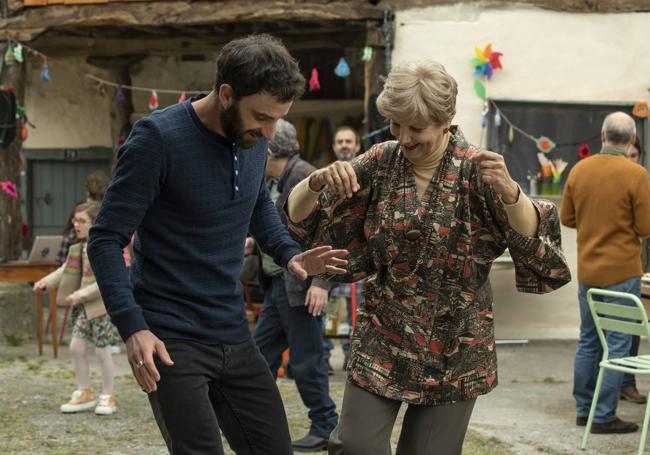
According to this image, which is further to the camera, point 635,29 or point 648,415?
point 635,29

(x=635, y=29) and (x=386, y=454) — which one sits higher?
(x=635, y=29)

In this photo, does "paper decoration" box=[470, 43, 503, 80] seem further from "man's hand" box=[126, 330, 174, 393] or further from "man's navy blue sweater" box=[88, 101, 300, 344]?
"man's hand" box=[126, 330, 174, 393]

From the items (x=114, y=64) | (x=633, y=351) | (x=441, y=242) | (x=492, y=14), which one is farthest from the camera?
(x=114, y=64)

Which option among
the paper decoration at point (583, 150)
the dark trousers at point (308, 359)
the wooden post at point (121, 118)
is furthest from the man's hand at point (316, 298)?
the wooden post at point (121, 118)

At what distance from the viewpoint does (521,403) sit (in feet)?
27.0

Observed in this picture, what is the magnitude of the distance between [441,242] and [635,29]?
27.1 feet

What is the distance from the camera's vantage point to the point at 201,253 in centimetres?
361

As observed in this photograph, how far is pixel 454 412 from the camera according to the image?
374cm

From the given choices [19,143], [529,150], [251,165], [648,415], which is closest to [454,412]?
[251,165]

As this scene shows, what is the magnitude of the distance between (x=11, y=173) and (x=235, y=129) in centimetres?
891

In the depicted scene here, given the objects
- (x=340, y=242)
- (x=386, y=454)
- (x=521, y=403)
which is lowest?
(x=521, y=403)

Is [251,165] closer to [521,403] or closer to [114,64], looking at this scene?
[521,403]

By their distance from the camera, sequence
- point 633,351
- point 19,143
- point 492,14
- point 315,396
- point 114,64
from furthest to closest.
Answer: point 114,64, point 19,143, point 492,14, point 633,351, point 315,396

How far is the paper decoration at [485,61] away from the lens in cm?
1116
